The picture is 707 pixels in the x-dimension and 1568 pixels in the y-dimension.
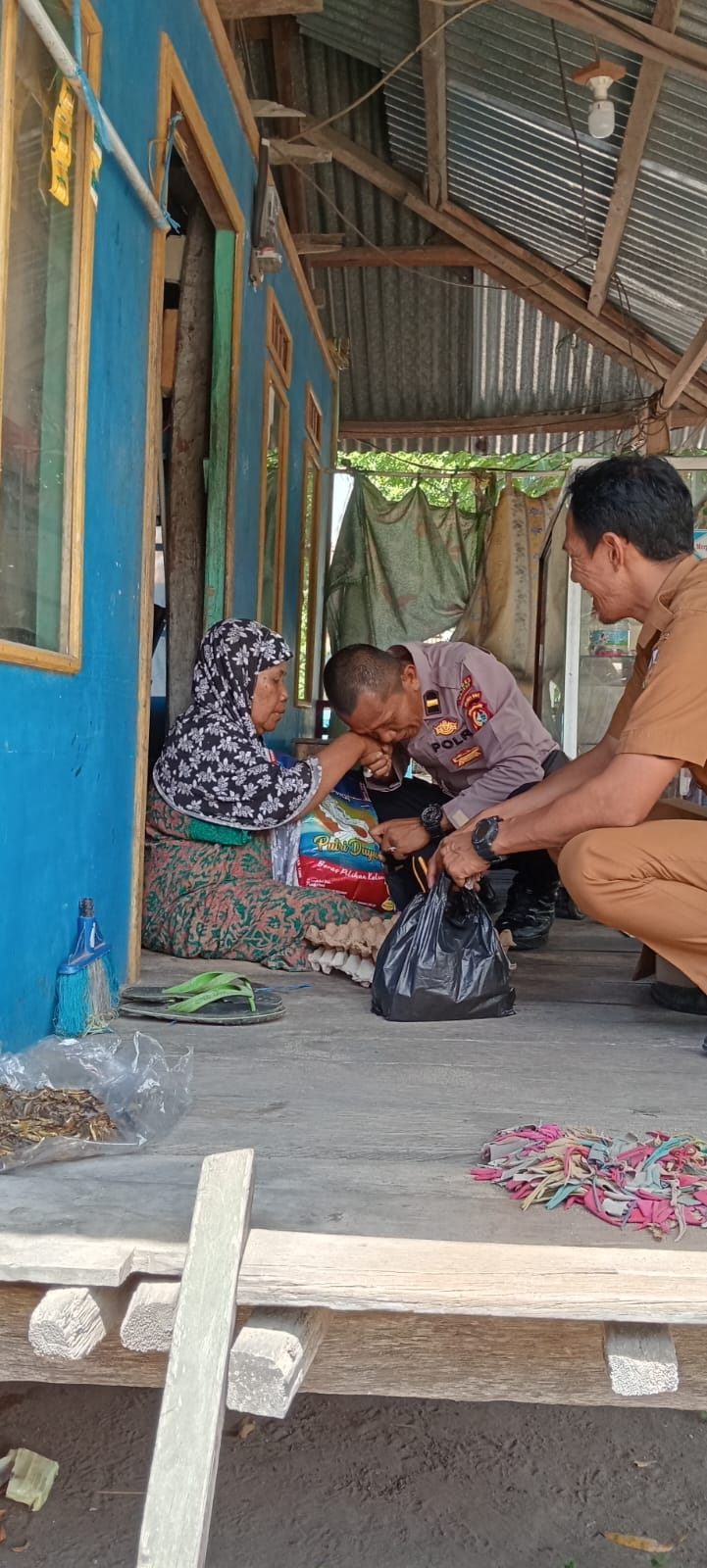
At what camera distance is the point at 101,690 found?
9.68 feet

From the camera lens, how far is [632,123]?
5.07m

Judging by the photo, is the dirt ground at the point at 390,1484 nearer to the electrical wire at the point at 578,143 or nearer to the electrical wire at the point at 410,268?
the electrical wire at the point at 578,143

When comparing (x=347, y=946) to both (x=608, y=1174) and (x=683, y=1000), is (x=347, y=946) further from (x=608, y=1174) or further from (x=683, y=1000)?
(x=608, y=1174)

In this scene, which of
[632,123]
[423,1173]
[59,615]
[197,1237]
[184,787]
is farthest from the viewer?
[632,123]

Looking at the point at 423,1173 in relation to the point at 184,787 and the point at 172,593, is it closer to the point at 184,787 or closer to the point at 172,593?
the point at 184,787

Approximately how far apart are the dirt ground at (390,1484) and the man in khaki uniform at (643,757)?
3.41ft

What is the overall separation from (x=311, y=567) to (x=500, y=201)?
2.73m

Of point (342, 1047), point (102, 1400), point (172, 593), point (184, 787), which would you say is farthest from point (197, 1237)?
point (172, 593)

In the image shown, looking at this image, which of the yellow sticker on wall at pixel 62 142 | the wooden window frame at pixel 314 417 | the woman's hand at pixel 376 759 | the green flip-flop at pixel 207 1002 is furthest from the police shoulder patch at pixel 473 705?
the wooden window frame at pixel 314 417

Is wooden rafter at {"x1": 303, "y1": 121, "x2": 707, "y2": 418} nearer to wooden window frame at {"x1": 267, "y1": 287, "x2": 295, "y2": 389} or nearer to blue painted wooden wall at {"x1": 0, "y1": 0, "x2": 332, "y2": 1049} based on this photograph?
wooden window frame at {"x1": 267, "y1": 287, "x2": 295, "y2": 389}

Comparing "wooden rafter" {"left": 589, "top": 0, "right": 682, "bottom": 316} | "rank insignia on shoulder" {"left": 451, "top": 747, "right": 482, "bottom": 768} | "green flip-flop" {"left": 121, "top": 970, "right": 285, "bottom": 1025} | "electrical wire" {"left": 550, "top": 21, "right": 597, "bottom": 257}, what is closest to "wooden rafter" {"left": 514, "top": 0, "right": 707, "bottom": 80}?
"wooden rafter" {"left": 589, "top": 0, "right": 682, "bottom": 316}

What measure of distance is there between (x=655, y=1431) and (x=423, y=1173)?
4.28 ft

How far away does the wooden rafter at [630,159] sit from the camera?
4246 mm

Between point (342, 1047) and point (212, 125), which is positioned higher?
point (212, 125)
